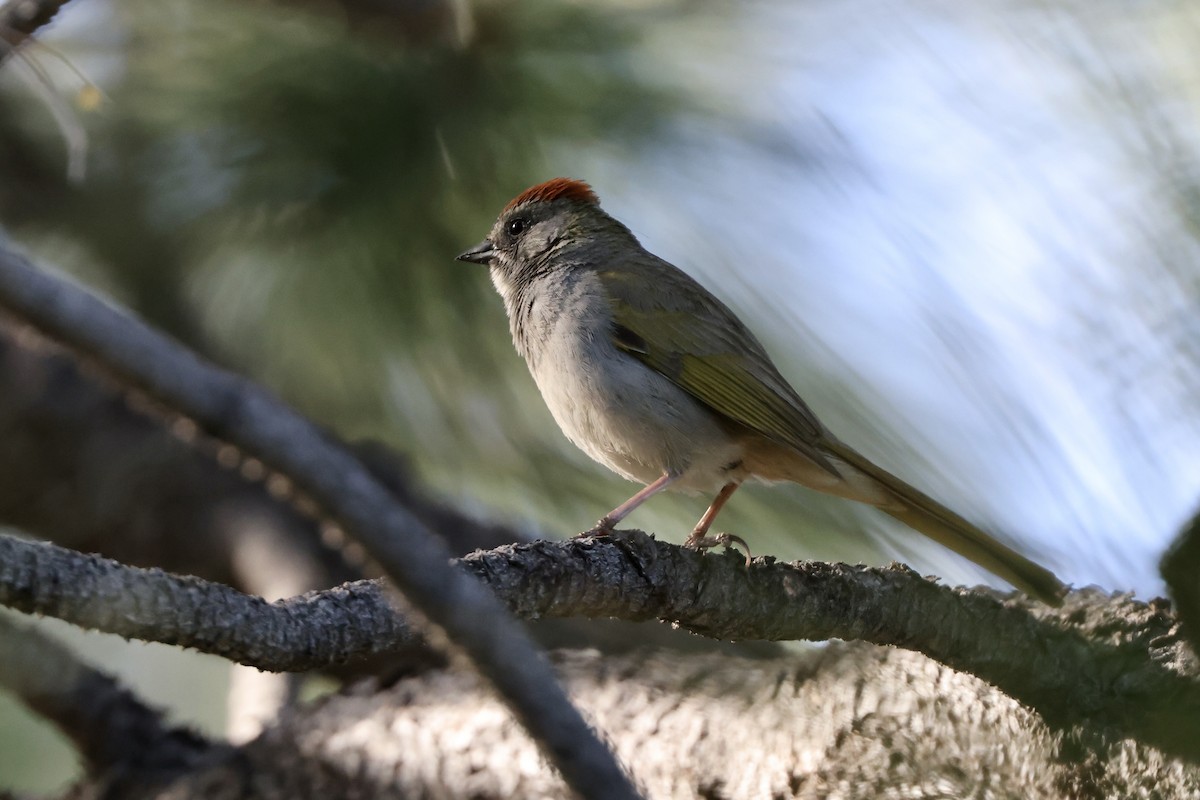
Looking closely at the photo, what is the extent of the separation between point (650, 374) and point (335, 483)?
259cm

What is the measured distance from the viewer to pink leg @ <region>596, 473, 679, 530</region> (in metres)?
2.98

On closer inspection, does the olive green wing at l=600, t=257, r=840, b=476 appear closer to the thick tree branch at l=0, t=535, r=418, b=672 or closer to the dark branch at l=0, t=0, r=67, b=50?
the dark branch at l=0, t=0, r=67, b=50

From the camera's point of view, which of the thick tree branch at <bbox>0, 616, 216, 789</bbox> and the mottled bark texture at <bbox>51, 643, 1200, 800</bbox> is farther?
the thick tree branch at <bbox>0, 616, 216, 789</bbox>

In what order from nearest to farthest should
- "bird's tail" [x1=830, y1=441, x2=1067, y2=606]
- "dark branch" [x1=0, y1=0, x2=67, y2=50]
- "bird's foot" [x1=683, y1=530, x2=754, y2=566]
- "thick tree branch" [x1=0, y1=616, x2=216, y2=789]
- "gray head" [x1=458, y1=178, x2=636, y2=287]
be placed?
"bird's tail" [x1=830, y1=441, x2=1067, y2=606]
"dark branch" [x1=0, y1=0, x2=67, y2=50]
"thick tree branch" [x1=0, y1=616, x2=216, y2=789]
"bird's foot" [x1=683, y1=530, x2=754, y2=566]
"gray head" [x1=458, y1=178, x2=636, y2=287]

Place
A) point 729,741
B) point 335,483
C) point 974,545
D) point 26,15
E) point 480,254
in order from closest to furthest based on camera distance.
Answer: point 335,483, point 974,545, point 26,15, point 729,741, point 480,254

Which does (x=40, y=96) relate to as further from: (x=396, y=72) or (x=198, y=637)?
(x=198, y=637)

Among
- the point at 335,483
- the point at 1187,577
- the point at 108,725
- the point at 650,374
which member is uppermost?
the point at 650,374

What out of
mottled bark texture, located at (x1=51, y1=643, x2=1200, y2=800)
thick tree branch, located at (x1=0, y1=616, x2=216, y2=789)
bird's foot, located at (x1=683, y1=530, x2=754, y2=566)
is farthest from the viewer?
bird's foot, located at (x1=683, y1=530, x2=754, y2=566)

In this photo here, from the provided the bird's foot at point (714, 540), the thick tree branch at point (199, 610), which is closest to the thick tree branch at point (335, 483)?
the thick tree branch at point (199, 610)

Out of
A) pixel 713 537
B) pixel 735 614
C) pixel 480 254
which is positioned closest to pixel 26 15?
pixel 480 254

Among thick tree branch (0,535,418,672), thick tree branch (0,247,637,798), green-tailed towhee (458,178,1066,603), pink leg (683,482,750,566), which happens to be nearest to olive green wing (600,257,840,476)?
green-tailed towhee (458,178,1066,603)

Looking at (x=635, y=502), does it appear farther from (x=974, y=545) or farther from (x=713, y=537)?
(x=974, y=545)

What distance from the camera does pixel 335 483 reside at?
3.66 feet

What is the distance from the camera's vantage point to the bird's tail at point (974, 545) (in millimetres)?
2113
